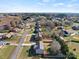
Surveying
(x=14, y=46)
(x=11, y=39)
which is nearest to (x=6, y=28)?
(x=11, y=39)

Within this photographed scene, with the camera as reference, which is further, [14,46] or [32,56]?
[14,46]

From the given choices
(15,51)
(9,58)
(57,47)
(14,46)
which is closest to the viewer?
(9,58)

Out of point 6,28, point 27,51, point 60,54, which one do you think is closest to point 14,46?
point 27,51

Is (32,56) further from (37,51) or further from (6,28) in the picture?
(6,28)

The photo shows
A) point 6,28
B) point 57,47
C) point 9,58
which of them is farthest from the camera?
point 6,28

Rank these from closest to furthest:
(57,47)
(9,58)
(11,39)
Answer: (9,58) → (57,47) → (11,39)

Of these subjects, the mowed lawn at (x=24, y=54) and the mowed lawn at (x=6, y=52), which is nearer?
the mowed lawn at (x=24, y=54)

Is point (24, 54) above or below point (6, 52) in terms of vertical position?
above

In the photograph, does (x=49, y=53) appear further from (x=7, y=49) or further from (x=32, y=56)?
(x=7, y=49)

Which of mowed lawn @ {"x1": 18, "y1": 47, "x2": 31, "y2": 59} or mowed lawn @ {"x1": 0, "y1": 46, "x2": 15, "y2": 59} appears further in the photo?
mowed lawn @ {"x1": 0, "y1": 46, "x2": 15, "y2": 59}

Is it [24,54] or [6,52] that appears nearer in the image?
[24,54]
